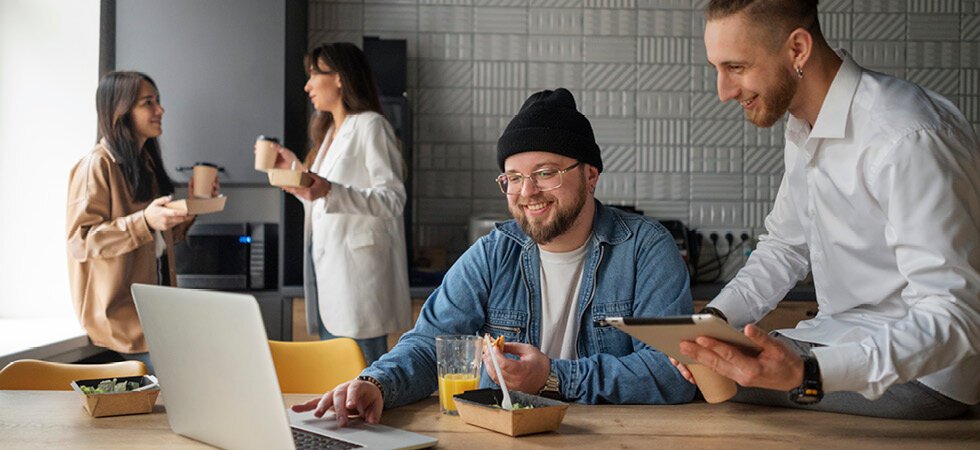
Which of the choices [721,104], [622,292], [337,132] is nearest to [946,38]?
[721,104]

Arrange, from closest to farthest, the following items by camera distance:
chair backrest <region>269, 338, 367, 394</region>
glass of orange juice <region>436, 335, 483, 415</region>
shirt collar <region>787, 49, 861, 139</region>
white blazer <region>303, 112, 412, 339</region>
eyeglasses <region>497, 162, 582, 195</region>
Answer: glass of orange juice <region>436, 335, 483, 415</region> < shirt collar <region>787, 49, 861, 139</region> < eyeglasses <region>497, 162, 582, 195</region> < chair backrest <region>269, 338, 367, 394</region> < white blazer <region>303, 112, 412, 339</region>

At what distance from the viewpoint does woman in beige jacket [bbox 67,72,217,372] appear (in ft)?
10.4

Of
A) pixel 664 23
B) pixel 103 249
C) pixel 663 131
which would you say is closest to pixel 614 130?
pixel 663 131

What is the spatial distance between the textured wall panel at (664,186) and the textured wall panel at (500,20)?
0.90 metres

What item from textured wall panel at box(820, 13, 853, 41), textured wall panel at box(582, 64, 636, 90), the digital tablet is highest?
textured wall panel at box(820, 13, 853, 41)

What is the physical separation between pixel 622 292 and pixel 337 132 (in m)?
1.70

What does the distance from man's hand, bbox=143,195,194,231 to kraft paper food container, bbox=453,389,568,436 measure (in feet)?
5.92

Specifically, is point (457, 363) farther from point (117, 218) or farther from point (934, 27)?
point (934, 27)

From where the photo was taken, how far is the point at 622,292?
6.98 ft

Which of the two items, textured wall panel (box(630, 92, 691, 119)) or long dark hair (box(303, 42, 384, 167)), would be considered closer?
long dark hair (box(303, 42, 384, 167))

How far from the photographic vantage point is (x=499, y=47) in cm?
462

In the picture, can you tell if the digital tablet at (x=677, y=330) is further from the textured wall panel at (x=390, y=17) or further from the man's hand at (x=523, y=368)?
the textured wall panel at (x=390, y=17)

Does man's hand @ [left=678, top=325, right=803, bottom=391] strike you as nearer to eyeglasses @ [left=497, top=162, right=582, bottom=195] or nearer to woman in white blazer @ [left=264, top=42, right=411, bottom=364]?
eyeglasses @ [left=497, top=162, right=582, bottom=195]

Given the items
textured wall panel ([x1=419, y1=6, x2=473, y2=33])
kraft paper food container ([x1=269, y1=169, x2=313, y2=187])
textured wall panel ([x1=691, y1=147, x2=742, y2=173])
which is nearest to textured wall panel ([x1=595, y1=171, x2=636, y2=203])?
textured wall panel ([x1=691, y1=147, x2=742, y2=173])
